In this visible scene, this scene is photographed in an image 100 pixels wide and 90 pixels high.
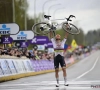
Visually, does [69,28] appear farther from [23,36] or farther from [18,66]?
[23,36]

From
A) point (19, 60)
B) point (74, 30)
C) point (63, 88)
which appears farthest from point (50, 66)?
point (63, 88)

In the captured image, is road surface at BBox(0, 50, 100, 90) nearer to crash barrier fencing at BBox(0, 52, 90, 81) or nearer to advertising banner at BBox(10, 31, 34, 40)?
crash barrier fencing at BBox(0, 52, 90, 81)

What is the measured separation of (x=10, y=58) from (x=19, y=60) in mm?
2562

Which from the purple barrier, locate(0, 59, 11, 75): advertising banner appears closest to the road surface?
locate(0, 59, 11, 75): advertising banner

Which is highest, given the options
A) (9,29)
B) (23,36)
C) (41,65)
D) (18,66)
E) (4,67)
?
(9,29)

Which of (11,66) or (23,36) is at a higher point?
(11,66)

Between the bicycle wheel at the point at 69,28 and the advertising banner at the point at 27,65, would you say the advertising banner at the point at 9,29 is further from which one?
the bicycle wheel at the point at 69,28

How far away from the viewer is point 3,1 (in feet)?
124

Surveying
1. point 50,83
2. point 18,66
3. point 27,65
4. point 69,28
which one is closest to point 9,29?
point 27,65

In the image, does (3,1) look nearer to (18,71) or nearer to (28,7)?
(18,71)

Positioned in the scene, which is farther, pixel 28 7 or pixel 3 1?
pixel 28 7

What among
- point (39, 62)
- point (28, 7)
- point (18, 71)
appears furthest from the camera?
point (28, 7)

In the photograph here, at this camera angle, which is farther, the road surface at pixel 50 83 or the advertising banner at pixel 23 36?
the advertising banner at pixel 23 36

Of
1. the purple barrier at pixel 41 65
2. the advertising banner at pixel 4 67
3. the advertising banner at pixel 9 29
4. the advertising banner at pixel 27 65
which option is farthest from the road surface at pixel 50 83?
the purple barrier at pixel 41 65
